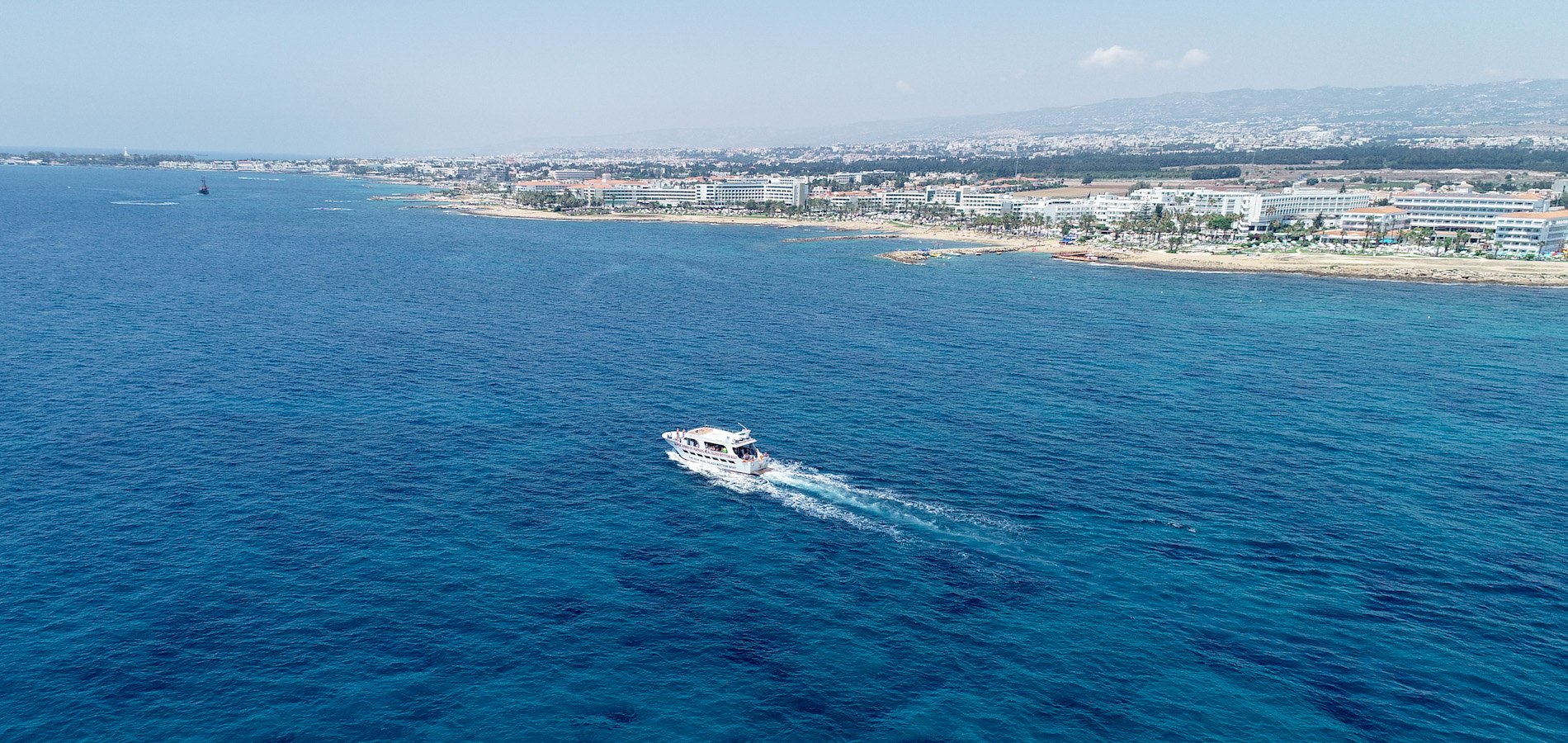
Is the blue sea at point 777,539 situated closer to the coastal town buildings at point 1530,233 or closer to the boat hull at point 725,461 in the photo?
the boat hull at point 725,461

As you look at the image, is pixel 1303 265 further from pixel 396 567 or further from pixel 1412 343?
pixel 396 567

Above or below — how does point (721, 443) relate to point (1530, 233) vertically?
below

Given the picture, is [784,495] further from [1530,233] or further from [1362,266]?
[1530,233]

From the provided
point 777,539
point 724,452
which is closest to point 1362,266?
point 724,452

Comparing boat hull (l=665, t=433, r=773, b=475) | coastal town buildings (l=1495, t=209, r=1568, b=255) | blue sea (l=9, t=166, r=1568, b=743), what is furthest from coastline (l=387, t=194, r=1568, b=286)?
boat hull (l=665, t=433, r=773, b=475)

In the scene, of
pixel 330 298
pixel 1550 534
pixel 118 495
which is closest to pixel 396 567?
pixel 118 495

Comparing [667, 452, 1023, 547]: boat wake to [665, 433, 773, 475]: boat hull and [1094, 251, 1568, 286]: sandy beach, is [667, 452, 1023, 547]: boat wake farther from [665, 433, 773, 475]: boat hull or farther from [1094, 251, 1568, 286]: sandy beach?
[1094, 251, 1568, 286]: sandy beach
